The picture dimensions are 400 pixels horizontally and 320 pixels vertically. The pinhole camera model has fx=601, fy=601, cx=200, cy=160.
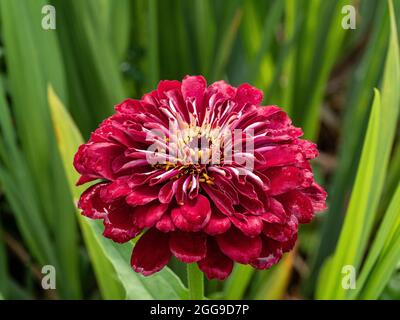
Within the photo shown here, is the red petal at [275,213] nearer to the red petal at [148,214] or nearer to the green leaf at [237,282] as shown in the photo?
the red petal at [148,214]

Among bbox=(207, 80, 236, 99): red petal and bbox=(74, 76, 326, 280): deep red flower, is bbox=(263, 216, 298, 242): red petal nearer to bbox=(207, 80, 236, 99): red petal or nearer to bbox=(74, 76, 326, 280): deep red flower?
bbox=(74, 76, 326, 280): deep red flower

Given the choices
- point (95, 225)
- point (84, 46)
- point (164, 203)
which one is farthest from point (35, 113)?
point (164, 203)

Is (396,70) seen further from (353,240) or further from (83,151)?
(83,151)

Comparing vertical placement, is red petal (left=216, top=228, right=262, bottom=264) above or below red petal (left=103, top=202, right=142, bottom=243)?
below

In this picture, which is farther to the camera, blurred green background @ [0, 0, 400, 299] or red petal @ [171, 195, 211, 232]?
blurred green background @ [0, 0, 400, 299]

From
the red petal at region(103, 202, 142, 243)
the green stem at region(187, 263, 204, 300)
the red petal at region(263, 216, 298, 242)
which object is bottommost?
the green stem at region(187, 263, 204, 300)

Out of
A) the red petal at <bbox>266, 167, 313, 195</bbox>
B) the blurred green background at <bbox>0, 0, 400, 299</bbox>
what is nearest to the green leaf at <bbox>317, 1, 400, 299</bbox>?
the blurred green background at <bbox>0, 0, 400, 299</bbox>

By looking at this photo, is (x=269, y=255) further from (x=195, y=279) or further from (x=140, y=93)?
(x=140, y=93)
